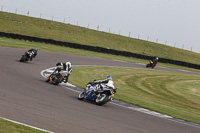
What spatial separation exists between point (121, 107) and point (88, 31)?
5427cm

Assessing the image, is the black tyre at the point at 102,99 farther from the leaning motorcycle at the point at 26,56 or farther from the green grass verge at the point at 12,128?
the leaning motorcycle at the point at 26,56

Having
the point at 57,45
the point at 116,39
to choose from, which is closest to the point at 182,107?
the point at 57,45

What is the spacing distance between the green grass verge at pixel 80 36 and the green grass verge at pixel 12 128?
46199 millimetres

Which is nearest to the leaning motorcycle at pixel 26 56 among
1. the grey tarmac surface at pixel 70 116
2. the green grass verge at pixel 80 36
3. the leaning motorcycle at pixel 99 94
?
the grey tarmac surface at pixel 70 116

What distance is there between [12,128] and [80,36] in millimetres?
54067

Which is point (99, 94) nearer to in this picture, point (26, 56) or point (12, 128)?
point (12, 128)

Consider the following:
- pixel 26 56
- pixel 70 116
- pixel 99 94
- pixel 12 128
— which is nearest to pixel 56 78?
pixel 99 94

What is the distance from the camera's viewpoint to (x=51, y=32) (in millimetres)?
58281

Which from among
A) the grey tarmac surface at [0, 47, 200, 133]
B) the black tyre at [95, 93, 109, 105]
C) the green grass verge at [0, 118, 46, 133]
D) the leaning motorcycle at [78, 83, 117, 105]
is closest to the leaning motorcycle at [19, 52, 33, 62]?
the grey tarmac surface at [0, 47, 200, 133]

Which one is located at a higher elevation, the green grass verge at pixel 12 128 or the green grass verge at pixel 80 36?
the green grass verge at pixel 80 36

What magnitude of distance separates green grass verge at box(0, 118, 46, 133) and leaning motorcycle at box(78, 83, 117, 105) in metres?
5.42

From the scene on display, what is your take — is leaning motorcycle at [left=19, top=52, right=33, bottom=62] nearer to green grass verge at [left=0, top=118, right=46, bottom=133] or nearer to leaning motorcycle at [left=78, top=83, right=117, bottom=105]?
leaning motorcycle at [left=78, top=83, right=117, bottom=105]

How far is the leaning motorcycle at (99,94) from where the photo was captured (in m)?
12.5

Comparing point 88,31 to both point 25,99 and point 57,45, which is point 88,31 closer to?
point 57,45
